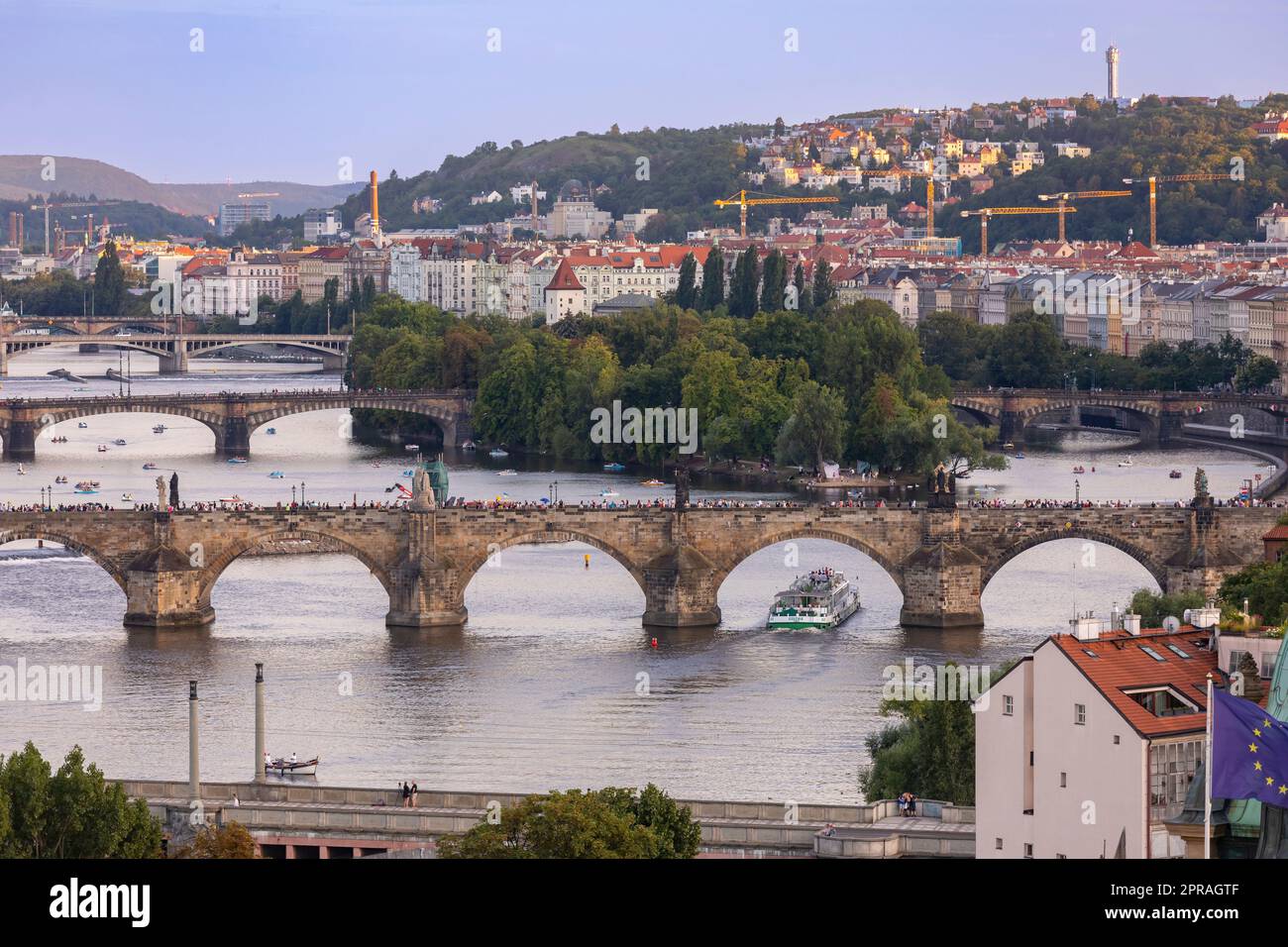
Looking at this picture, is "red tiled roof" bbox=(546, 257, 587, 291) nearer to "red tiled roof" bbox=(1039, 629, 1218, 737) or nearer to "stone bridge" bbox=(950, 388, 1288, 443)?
"stone bridge" bbox=(950, 388, 1288, 443)

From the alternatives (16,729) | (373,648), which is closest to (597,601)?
(373,648)

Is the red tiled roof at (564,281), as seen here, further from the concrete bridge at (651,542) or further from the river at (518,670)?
the concrete bridge at (651,542)

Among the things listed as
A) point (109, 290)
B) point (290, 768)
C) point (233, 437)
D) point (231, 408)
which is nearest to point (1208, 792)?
point (290, 768)

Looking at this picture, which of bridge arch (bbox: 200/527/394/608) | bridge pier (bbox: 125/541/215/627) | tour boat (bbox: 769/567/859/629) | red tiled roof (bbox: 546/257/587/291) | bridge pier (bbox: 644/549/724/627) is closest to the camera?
tour boat (bbox: 769/567/859/629)

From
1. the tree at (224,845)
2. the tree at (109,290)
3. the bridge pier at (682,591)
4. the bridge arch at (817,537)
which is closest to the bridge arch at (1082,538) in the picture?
the bridge arch at (817,537)

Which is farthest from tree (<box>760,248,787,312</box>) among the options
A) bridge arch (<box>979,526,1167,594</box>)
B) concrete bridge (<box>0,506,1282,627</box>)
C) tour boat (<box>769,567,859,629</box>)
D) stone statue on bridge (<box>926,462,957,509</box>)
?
tour boat (<box>769,567,859,629</box>)
